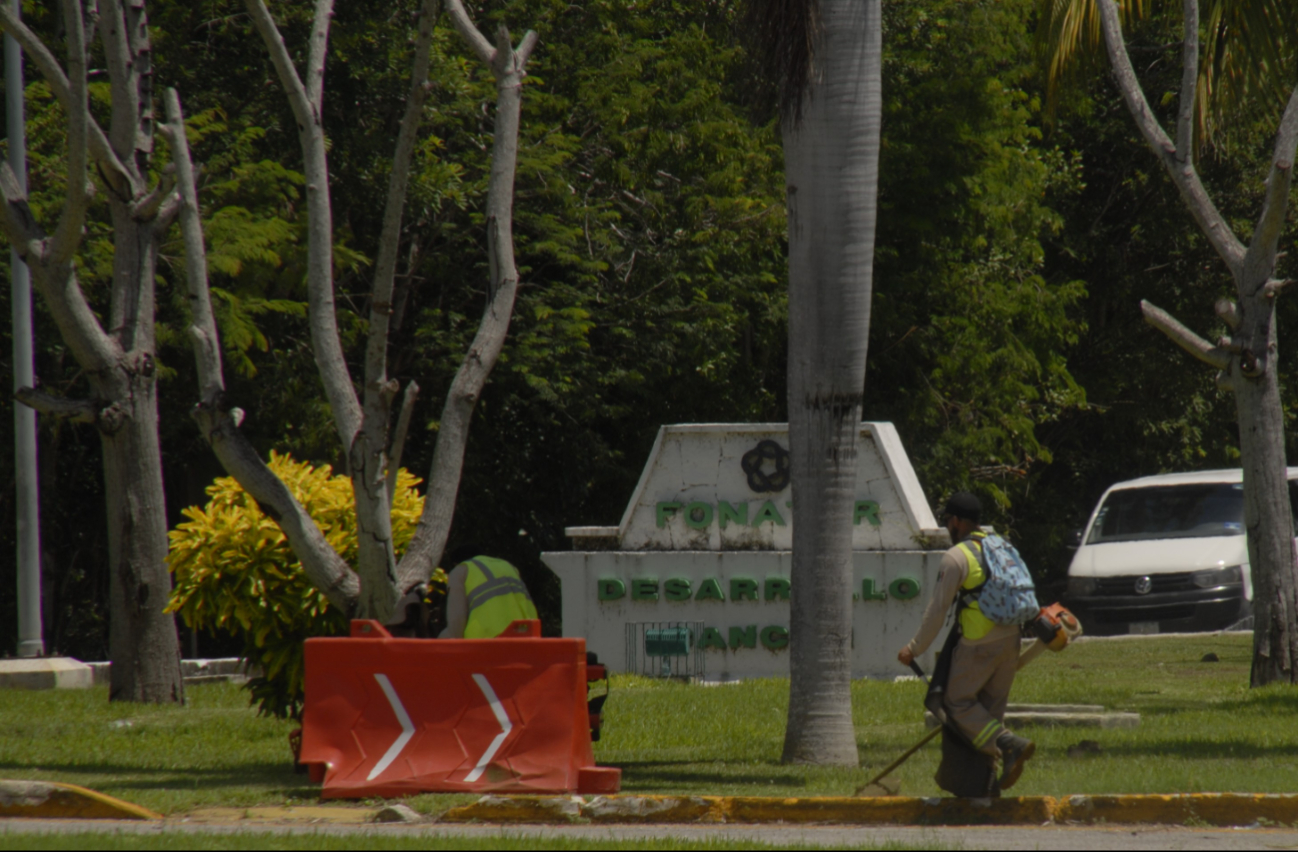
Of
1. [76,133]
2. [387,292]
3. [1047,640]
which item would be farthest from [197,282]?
[1047,640]

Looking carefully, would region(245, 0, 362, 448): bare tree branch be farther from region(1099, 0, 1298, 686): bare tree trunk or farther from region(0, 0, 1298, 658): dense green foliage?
region(1099, 0, 1298, 686): bare tree trunk

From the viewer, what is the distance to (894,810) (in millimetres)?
7883

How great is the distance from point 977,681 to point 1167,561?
12.5 metres

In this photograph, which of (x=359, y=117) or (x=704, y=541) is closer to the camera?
(x=704, y=541)

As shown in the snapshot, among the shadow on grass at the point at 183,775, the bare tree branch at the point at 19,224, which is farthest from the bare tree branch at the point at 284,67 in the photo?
the shadow on grass at the point at 183,775

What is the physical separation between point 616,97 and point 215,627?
1187cm

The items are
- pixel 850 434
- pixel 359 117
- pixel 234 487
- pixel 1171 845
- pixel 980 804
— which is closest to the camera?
pixel 1171 845

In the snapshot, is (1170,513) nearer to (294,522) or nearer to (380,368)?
(380,368)

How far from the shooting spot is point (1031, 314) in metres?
23.8

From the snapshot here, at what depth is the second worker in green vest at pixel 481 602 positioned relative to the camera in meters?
9.04

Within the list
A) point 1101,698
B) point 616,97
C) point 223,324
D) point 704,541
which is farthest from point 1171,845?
point 616,97

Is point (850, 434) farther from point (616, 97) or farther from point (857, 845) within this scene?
point (616, 97)

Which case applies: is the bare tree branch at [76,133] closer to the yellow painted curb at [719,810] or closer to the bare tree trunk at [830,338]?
the bare tree trunk at [830,338]

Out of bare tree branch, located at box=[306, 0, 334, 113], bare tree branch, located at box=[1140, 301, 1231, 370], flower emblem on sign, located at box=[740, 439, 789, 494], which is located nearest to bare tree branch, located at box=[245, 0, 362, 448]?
bare tree branch, located at box=[306, 0, 334, 113]
